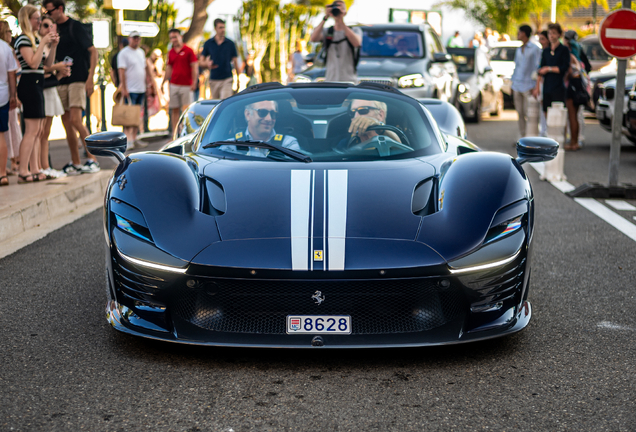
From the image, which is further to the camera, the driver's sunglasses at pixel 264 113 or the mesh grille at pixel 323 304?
the driver's sunglasses at pixel 264 113

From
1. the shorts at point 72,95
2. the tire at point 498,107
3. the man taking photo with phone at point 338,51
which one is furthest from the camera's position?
the tire at point 498,107

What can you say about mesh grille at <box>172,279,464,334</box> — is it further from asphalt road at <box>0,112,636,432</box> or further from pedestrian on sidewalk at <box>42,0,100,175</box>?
pedestrian on sidewalk at <box>42,0,100,175</box>

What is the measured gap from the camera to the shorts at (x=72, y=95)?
8.70 metres

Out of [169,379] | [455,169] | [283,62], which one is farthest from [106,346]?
[283,62]

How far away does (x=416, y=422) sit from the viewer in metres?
2.67

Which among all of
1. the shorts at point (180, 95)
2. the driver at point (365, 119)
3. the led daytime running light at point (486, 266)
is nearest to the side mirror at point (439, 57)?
the shorts at point (180, 95)

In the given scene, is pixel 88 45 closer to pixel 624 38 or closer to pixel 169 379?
pixel 624 38

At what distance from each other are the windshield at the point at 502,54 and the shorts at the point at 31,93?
15.8 meters

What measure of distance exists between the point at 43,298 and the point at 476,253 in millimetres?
2498

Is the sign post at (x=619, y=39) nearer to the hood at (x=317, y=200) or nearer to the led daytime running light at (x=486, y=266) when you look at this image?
the hood at (x=317, y=200)

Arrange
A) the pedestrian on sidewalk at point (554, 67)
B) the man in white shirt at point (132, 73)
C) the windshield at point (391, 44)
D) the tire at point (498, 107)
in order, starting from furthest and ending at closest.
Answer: the tire at point (498, 107)
the windshield at point (391, 44)
the man in white shirt at point (132, 73)
the pedestrian on sidewalk at point (554, 67)

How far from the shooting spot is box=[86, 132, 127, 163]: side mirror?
4188mm

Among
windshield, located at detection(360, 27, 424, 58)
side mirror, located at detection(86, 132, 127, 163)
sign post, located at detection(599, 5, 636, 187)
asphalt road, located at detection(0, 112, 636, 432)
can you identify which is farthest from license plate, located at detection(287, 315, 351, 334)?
windshield, located at detection(360, 27, 424, 58)

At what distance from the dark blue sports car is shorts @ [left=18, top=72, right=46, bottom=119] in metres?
4.17
